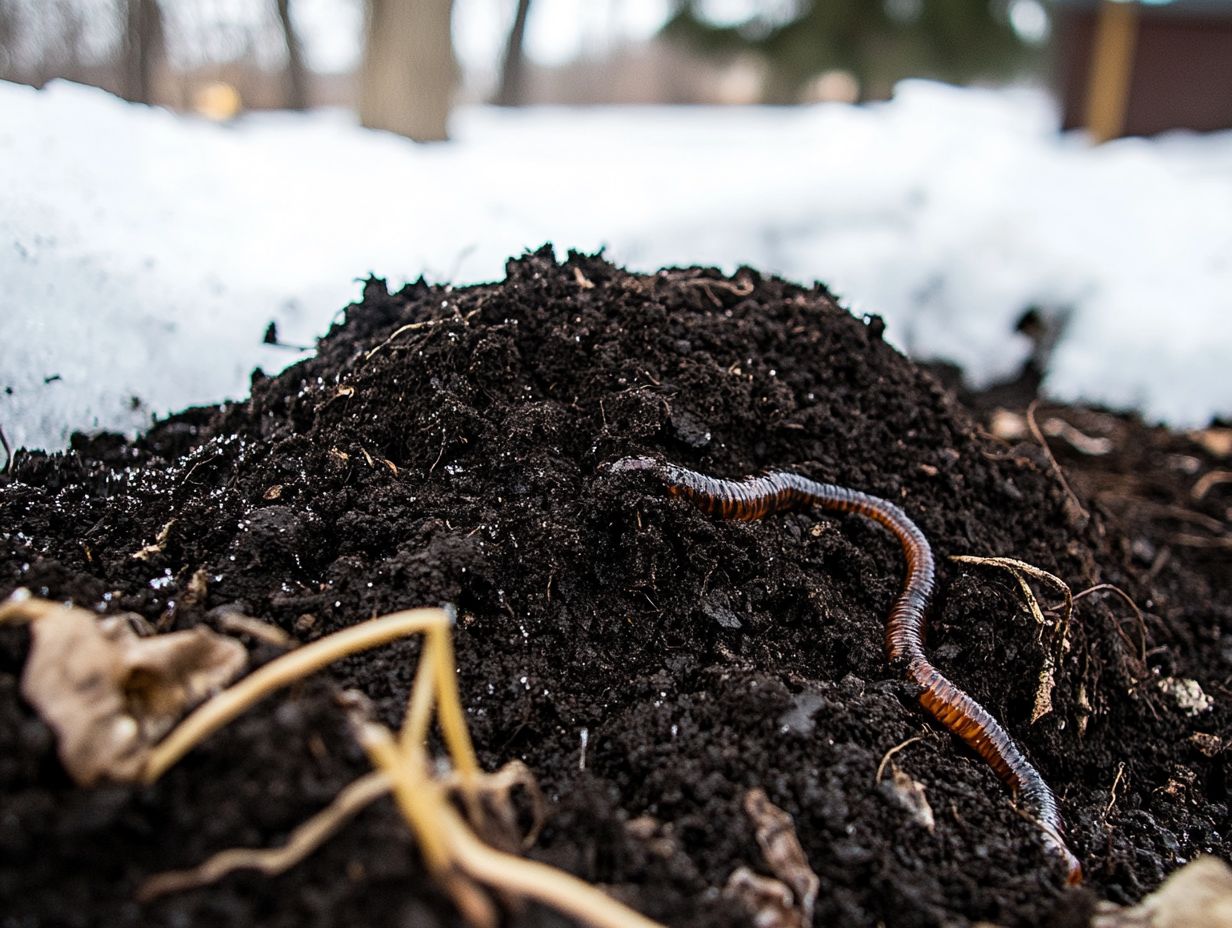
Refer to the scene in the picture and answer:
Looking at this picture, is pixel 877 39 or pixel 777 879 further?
pixel 877 39

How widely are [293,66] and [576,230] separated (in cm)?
496

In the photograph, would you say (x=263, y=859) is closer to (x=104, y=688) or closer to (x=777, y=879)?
(x=104, y=688)

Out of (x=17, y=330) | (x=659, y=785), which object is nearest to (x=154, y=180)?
(x=17, y=330)

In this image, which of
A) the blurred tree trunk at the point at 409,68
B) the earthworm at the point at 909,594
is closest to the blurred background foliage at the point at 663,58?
the blurred tree trunk at the point at 409,68

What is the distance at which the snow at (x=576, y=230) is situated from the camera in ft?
9.26

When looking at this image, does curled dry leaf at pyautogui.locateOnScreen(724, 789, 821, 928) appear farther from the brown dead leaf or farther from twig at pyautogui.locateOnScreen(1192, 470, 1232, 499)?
twig at pyautogui.locateOnScreen(1192, 470, 1232, 499)

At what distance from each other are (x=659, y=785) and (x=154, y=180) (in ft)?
9.40

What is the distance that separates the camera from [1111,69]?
10.2m

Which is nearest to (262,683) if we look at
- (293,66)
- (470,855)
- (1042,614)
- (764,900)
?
(470,855)

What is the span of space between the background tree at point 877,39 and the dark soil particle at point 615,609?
35.9 feet

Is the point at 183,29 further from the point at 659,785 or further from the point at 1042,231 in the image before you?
the point at 659,785

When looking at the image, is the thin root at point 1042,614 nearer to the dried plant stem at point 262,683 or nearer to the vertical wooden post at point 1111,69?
the dried plant stem at point 262,683

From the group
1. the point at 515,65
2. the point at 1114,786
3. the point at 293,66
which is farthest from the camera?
the point at 515,65

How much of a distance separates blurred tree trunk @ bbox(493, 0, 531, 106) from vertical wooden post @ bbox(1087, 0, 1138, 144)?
6452 mm
